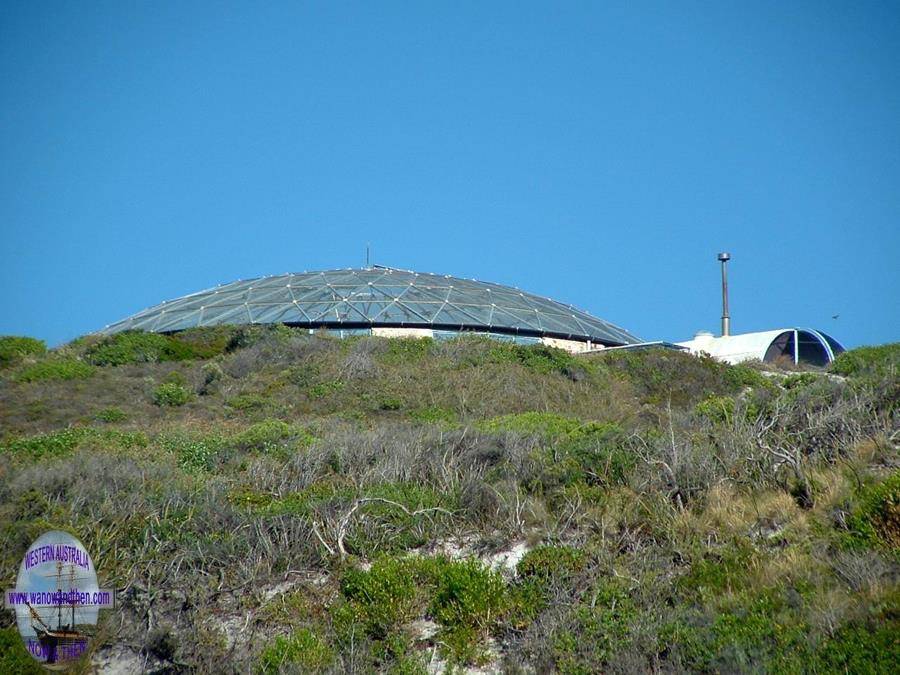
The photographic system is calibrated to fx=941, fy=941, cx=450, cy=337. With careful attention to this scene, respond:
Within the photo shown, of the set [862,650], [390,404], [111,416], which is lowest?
[862,650]

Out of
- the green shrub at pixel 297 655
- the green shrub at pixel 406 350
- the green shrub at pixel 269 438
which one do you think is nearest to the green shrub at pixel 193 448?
the green shrub at pixel 269 438

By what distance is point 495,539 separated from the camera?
1109cm

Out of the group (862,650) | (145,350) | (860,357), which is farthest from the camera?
(145,350)

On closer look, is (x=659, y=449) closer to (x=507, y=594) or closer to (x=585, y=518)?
(x=585, y=518)

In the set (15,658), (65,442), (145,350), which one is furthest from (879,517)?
(145,350)

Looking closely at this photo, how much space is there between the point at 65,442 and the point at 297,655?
8.43 meters

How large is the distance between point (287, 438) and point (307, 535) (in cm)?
509

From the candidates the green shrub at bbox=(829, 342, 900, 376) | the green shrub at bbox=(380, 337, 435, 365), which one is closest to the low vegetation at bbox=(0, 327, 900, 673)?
the green shrub at bbox=(829, 342, 900, 376)

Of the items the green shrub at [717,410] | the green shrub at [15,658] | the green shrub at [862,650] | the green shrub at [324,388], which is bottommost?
the green shrub at [862,650]

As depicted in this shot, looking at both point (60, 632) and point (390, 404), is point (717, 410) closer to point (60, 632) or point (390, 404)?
point (390, 404)

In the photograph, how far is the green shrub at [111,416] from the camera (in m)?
20.7

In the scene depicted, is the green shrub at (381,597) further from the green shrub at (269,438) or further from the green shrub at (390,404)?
the green shrub at (390,404)

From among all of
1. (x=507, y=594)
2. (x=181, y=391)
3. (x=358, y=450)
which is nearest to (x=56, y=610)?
(x=507, y=594)

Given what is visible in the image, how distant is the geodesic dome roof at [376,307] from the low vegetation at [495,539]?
49.1 feet
